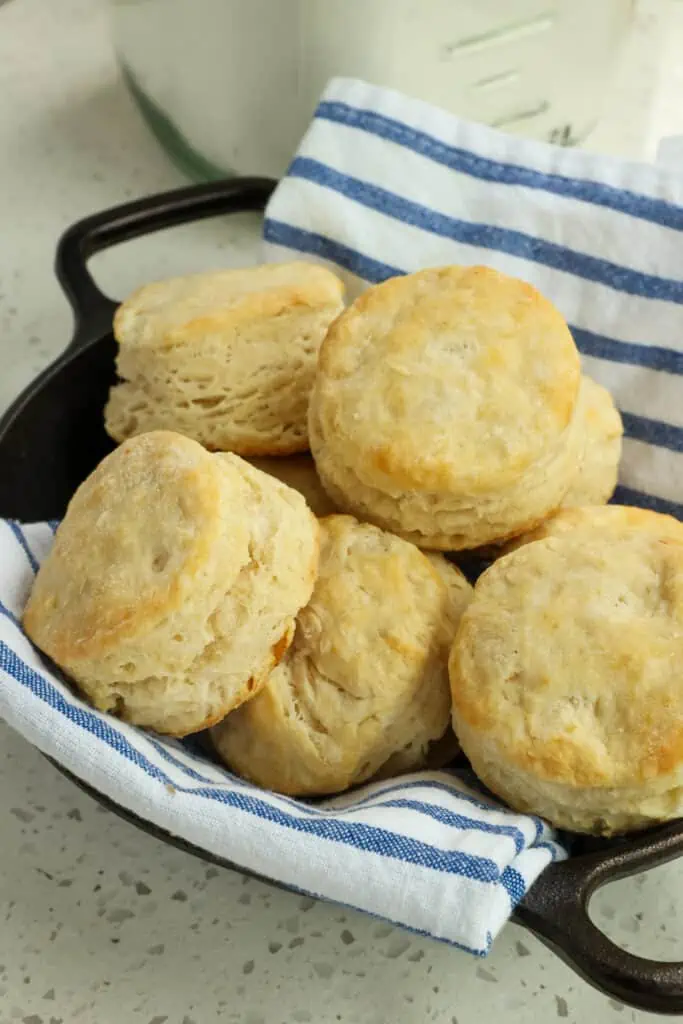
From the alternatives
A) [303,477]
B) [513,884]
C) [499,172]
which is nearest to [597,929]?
[513,884]

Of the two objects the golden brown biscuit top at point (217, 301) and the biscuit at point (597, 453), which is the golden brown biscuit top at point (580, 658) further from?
the golden brown biscuit top at point (217, 301)

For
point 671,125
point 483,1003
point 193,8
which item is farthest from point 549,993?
point 671,125

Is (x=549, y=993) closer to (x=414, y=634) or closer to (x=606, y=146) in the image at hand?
(x=414, y=634)

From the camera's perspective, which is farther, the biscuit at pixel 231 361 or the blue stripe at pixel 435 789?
the biscuit at pixel 231 361

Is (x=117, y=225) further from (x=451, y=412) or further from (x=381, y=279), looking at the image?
(x=451, y=412)

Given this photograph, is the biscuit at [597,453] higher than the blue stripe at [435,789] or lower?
higher

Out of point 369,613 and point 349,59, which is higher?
point 349,59

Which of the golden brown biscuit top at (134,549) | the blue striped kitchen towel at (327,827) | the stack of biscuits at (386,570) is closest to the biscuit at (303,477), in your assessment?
the stack of biscuits at (386,570)
